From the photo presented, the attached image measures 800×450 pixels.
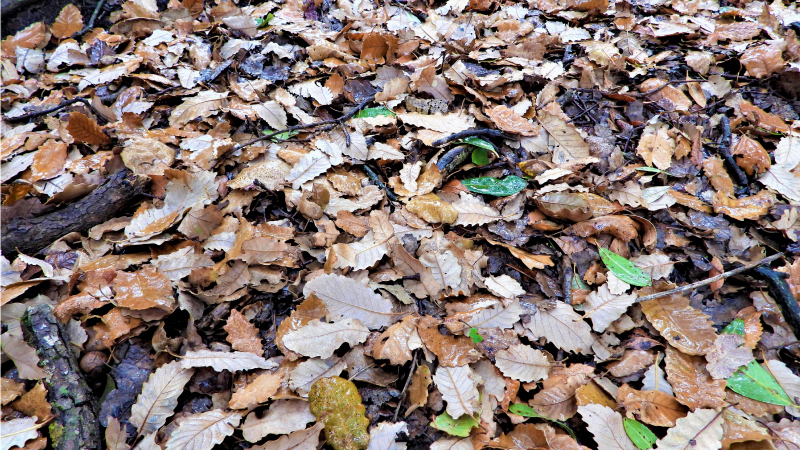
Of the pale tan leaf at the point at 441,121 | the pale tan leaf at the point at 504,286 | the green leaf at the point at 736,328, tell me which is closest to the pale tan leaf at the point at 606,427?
the pale tan leaf at the point at 504,286

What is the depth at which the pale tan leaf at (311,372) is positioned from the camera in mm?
1598

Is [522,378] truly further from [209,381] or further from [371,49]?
[371,49]

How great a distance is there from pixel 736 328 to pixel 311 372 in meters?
1.97

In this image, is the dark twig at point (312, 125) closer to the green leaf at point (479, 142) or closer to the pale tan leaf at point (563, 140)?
the green leaf at point (479, 142)

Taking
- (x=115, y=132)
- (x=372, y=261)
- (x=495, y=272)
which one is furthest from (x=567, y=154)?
(x=115, y=132)

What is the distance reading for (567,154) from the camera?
2.44 metres

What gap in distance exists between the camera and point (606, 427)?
154cm

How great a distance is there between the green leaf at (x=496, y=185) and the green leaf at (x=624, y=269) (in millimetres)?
553

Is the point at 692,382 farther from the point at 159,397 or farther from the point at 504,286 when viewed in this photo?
the point at 159,397

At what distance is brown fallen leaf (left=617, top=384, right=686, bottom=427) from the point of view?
5.15 ft

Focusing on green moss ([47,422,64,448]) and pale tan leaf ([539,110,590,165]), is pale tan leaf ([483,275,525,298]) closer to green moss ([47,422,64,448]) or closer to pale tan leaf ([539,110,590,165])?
pale tan leaf ([539,110,590,165])

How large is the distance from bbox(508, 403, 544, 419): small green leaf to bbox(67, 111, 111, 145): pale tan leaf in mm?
2876

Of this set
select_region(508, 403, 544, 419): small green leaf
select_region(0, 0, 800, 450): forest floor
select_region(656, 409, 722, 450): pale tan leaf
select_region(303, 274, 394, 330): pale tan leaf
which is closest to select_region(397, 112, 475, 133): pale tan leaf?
select_region(0, 0, 800, 450): forest floor

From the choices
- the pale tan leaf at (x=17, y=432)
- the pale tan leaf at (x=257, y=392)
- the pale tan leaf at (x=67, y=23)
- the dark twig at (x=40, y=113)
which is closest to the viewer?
the pale tan leaf at (x=17, y=432)
